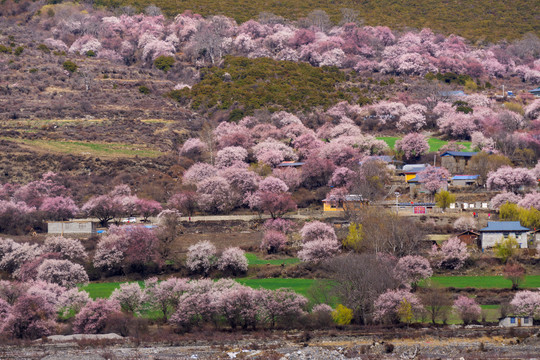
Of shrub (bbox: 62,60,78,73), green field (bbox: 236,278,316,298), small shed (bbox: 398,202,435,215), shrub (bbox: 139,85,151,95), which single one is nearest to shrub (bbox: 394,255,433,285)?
green field (bbox: 236,278,316,298)

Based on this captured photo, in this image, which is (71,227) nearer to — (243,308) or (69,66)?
(243,308)

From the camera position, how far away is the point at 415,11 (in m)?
184

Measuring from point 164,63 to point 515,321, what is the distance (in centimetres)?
9371

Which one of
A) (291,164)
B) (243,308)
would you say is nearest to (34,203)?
(291,164)

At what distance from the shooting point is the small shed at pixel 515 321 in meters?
56.8

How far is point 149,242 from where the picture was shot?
71.6 metres

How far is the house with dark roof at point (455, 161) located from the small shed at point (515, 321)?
1492 inches

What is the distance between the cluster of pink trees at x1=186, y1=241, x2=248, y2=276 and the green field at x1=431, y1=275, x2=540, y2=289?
42.8 ft

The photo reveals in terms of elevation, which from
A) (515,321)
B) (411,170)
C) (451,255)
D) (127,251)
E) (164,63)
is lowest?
(515,321)

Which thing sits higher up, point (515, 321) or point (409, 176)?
point (409, 176)

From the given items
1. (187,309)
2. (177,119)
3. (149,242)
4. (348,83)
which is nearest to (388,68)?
(348,83)

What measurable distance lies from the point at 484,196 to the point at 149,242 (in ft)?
97.2

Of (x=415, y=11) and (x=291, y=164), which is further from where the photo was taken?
(x=415, y=11)

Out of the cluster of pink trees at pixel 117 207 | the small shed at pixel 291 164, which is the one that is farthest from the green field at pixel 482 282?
the small shed at pixel 291 164
